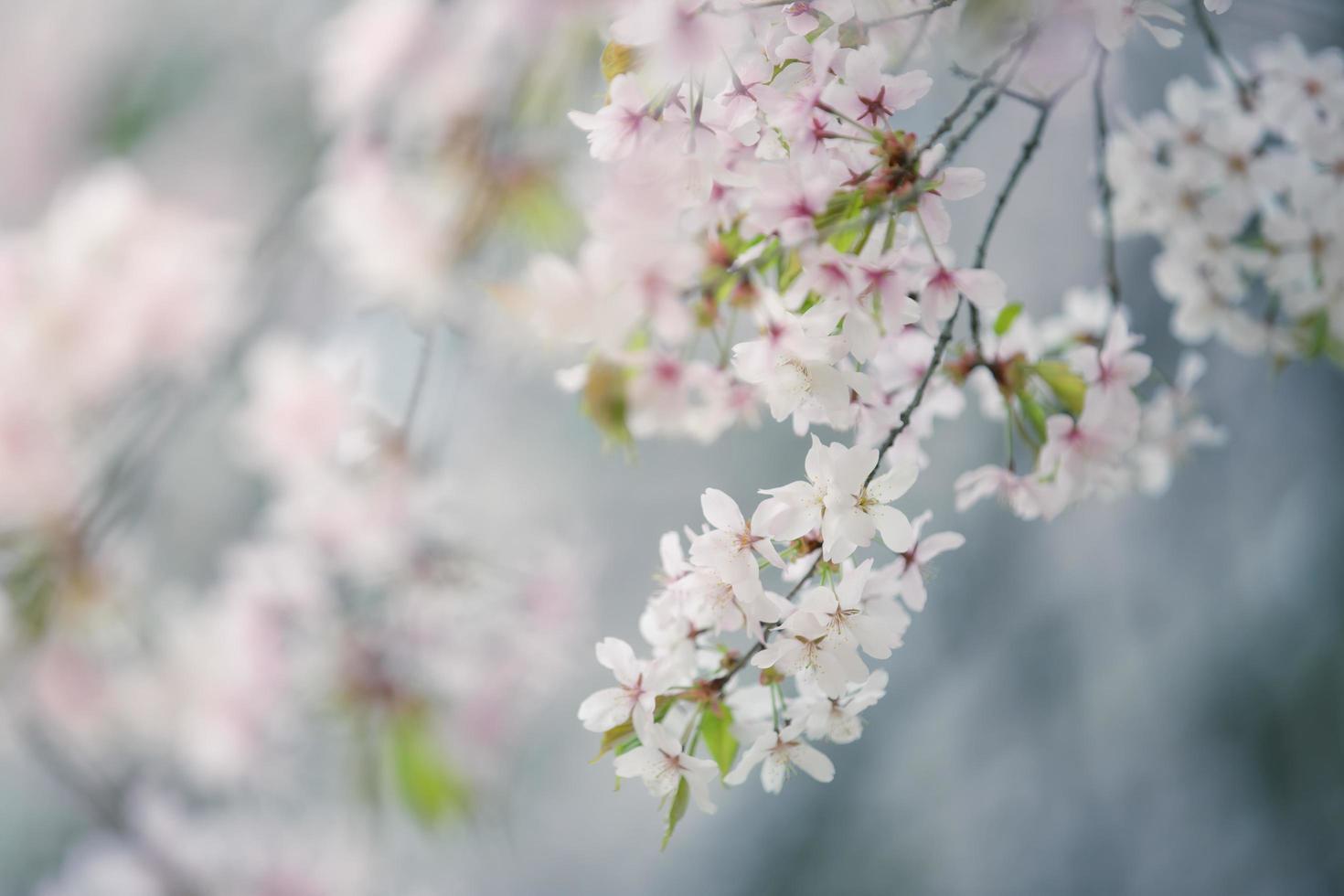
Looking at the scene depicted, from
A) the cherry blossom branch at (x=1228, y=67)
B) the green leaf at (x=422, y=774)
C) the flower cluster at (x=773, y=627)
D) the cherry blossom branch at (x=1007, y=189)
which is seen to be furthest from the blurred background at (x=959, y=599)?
the flower cluster at (x=773, y=627)

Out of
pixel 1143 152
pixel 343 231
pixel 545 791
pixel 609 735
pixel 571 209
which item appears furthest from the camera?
pixel 545 791

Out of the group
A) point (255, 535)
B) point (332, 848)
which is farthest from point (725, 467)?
point (255, 535)

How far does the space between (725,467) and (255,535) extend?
1.02 meters

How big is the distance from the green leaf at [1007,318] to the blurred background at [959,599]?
48cm

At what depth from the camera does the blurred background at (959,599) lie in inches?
47.4

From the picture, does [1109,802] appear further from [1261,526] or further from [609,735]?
[609,735]

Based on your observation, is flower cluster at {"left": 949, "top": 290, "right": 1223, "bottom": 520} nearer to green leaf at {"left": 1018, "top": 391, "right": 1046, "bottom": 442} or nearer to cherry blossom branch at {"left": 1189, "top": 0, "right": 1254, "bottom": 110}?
green leaf at {"left": 1018, "top": 391, "right": 1046, "bottom": 442}

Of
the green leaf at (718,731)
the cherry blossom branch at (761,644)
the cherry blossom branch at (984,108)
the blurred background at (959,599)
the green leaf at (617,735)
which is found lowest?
the blurred background at (959,599)

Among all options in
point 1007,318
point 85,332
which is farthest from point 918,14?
point 85,332

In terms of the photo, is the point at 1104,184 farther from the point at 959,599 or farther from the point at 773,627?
the point at 959,599

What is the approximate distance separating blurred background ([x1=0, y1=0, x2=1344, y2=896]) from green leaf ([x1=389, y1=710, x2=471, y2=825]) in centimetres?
4

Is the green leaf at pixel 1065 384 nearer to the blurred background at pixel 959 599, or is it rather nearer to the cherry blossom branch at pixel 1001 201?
the cherry blossom branch at pixel 1001 201

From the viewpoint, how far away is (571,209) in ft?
3.05

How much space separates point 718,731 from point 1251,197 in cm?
46
